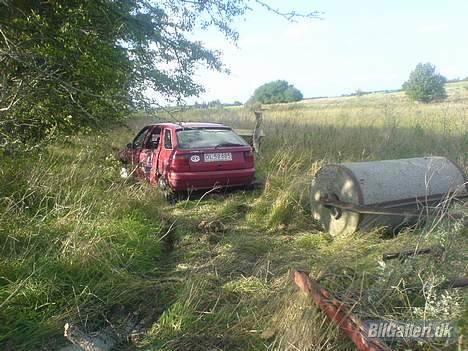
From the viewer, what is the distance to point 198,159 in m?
6.27

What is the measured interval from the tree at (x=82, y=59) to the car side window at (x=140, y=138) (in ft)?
5.42

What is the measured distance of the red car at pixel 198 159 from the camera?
6234mm

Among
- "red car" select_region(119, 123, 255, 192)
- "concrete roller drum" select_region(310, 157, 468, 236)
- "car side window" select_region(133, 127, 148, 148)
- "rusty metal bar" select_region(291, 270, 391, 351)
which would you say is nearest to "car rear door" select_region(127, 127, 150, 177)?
"car side window" select_region(133, 127, 148, 148)

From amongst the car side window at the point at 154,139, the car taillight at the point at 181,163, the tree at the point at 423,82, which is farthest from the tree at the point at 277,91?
the car taillight at the point at 181,163

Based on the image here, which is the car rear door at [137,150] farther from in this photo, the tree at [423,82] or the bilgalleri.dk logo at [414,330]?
the tree at [423,82]

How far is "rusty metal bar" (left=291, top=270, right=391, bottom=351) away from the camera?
6.38 feet

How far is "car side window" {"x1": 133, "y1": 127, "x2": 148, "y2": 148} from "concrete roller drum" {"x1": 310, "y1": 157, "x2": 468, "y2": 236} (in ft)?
15.3

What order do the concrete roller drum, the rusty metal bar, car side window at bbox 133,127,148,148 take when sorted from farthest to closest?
car side window at bbox 133,127,148,148 → the concrete roller drum → the rusty metal bar

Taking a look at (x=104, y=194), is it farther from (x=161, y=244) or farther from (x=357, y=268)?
(x=357, y=268)

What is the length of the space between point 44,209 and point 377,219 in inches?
149

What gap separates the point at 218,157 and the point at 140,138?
286 cm

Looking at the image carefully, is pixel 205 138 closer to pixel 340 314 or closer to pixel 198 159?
pixel 198 159

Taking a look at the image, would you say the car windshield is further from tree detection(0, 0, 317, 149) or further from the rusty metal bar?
the rusty metal bar

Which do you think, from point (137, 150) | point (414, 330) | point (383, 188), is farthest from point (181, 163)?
point (414, 330)
